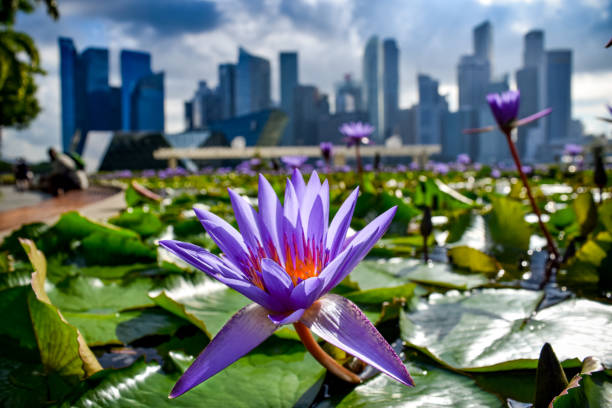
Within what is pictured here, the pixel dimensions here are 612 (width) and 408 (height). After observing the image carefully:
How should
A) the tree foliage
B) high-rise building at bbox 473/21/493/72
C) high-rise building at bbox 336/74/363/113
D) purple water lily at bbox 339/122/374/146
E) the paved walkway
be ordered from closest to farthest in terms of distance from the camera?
the paved walkway → purple water lily at bbox 339/122/374/146 → the tree foliage → high-rise building at bbox 336/74/363/113 → high-rise building at bbox 473/21/493/72

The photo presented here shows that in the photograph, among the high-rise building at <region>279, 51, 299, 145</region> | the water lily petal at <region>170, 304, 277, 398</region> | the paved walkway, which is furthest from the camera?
the high-rise building at <region>279, 51, 299, 145</region>

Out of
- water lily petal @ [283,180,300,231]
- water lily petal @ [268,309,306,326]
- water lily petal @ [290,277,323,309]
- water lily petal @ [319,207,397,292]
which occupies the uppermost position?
water lily petal @ [283,180,300,231]

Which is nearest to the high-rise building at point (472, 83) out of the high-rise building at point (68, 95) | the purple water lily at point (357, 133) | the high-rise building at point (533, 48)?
the high-rise building at point (533, 48)

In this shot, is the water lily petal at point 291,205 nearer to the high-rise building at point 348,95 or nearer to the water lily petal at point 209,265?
the water lily petal at point 209,265

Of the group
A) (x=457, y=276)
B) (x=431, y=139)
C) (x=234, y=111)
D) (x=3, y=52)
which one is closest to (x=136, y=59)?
(x=234, y=111)

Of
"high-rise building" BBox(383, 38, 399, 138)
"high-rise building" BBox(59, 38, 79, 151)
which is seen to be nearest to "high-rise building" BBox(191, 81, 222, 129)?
"high-rise building" BBox(59, 38, 79, 151)

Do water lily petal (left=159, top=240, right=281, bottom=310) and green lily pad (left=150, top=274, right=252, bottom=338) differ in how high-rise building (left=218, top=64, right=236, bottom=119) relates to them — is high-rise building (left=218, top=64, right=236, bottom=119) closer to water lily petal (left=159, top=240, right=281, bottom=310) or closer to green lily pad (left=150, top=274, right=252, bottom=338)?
green lily pad (left=150, top=274, right=252, bottom=338)

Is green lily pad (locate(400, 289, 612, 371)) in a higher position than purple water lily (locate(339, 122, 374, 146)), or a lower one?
lower

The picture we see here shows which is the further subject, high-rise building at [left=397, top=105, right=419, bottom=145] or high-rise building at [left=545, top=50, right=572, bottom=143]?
high-rise building at [left=545, top=50, right=572, bottom=143]

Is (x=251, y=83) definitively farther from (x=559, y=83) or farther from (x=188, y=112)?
(x=559, y=83)
